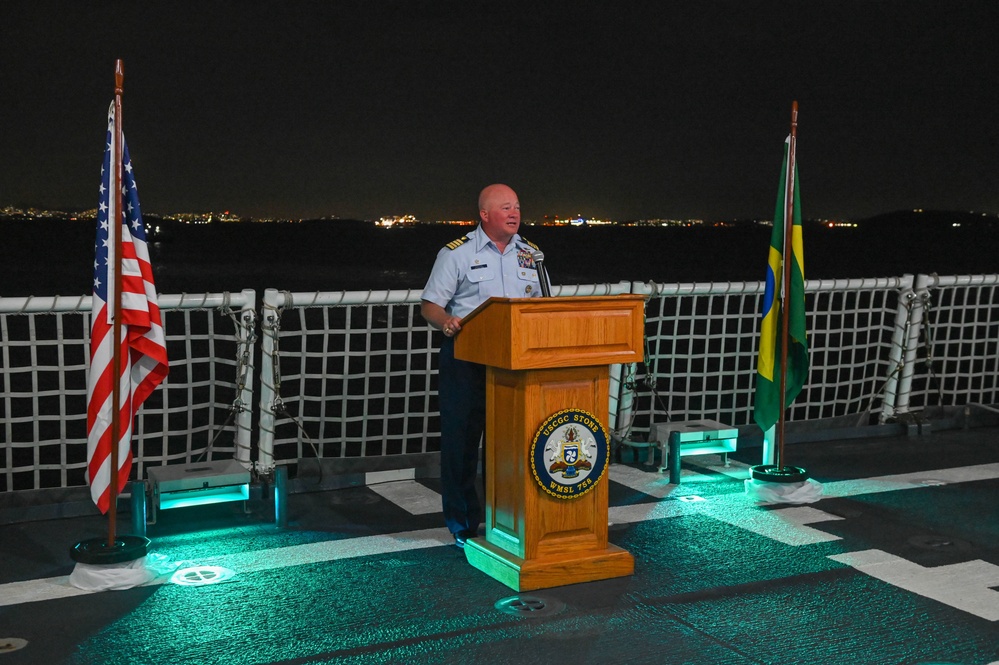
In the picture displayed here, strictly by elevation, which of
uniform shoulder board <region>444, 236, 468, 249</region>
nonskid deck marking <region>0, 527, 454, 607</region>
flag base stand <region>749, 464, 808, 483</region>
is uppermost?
uniform shoulder board <region>444, 236, 468, 249</region>

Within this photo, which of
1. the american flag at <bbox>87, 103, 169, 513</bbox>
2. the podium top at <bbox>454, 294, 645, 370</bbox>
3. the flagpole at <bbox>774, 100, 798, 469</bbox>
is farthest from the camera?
the flagpole at <bbox>774, 100, 798, 469</bbox>

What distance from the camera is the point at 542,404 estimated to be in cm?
443

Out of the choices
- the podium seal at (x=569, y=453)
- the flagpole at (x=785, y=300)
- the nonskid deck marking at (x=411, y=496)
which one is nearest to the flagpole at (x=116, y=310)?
the nonskid deck marking at (x=411, y=496)

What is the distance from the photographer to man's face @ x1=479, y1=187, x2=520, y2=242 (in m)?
4.85

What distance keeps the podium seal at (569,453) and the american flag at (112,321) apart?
183cm

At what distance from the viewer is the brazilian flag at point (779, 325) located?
20.0ft

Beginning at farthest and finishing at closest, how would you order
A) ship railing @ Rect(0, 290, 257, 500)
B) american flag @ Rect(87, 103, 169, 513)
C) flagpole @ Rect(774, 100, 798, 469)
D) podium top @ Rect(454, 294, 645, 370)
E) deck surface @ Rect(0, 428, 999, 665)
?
flagpole @ Rect(774, 100, 798, 469) → ship railing @ Rect(0, 290, 257, 500) → american flag @ Rect(87, 103, 169, 513) → podium top @ Rect(454, 294, 645, 370) → deck surface @ Rect(0, 428, 999, 665)

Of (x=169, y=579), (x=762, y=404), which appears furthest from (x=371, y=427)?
(x=169, y=579)

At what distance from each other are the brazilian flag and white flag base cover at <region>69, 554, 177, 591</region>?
12.1ft

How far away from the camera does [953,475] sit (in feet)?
22.4

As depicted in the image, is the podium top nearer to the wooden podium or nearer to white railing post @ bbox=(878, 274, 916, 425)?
the wooden podium

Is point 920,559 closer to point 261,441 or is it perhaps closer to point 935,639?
point 935,639

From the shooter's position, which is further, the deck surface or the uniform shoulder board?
the uniform shoulder board

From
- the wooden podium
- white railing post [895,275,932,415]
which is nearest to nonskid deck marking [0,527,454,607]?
the wooden podium
